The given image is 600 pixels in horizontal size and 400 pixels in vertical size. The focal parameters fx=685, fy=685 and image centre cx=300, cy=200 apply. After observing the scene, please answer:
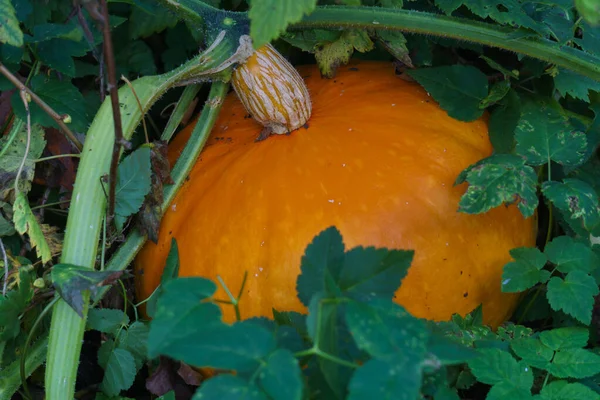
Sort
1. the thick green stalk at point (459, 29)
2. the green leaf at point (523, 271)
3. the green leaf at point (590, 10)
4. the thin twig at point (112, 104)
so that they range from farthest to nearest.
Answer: the thick green stalk at point (459, 29) < the green leaf at point (523, 271) < the thin twig at point (112, 104) < the green leaf at point (590, 10)

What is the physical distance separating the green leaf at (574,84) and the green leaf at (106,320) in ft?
3.71

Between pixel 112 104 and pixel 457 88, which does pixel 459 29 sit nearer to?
pixel 457 88

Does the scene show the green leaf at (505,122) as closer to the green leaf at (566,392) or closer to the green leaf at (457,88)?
the green leaf at (457,88)

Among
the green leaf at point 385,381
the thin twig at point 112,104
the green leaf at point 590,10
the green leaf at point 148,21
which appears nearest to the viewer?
the green leaf at point 385,381

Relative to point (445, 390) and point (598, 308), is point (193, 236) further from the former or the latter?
point (598, 308)

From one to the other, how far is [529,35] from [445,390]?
833 mm

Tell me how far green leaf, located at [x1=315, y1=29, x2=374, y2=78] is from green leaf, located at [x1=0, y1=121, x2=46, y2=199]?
73 centimetres

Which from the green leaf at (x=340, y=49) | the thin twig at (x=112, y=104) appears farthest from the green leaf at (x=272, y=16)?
the green leaf at (x=340, y=49)

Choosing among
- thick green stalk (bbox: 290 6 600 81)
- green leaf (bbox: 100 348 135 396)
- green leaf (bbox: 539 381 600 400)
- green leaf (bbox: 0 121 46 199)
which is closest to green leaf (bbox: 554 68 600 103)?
thick green stalk (bbox: 290 6 600 81)

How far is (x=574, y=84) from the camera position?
1.62 meters

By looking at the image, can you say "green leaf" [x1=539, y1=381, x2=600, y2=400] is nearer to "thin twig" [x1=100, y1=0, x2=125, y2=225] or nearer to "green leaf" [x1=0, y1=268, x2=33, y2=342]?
"thin twig" [x1=100, y1=0, x2=125, y2=225]

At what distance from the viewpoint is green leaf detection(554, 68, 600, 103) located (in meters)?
1.61

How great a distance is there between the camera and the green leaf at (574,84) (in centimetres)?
161

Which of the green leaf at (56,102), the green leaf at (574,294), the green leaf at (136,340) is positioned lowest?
the green leaf at (136,340)
